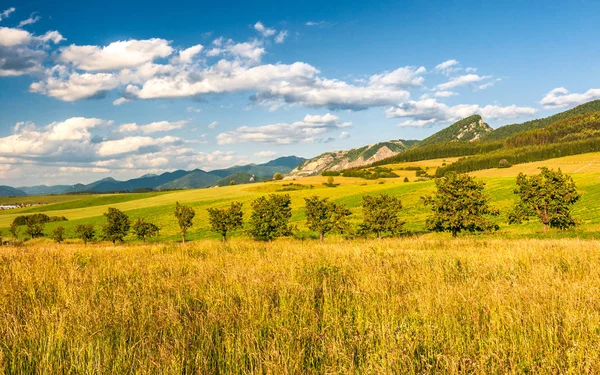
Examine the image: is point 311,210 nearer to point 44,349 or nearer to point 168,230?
point 44,349

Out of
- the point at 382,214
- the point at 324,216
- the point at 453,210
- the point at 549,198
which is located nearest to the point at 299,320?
the point at 453,210

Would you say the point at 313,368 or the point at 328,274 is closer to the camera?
the point at 313,368

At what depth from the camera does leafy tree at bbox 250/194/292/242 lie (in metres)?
39.6

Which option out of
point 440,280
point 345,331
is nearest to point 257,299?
point 345,331

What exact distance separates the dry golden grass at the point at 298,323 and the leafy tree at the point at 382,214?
30272 millimetres

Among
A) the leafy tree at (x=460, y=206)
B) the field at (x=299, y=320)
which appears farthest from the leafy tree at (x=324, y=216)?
the field at (x=299, y=320)

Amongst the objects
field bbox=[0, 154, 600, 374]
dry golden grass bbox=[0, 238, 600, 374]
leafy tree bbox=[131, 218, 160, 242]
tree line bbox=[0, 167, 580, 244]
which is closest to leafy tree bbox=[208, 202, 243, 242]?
tree line bbox=[0, 167, 580, 244]

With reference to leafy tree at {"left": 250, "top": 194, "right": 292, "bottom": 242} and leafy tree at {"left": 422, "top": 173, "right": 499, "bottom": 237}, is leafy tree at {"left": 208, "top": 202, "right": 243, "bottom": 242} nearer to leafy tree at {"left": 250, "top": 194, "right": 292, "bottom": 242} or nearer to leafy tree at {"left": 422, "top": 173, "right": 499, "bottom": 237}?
leafy tree at {"left": 250, "top": 194, "right": 292, "bottom": 242}

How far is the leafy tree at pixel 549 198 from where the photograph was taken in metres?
33.1

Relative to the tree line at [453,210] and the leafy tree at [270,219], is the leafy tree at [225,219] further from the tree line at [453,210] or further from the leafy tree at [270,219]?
the leafy tree at [270,219]

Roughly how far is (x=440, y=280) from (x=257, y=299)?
3756 mm

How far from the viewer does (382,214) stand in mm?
37219

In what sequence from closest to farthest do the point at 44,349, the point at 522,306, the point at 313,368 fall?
the point at 313,368, the point at 44,349, the point at 522,306

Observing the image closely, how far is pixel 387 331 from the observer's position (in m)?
4.01
